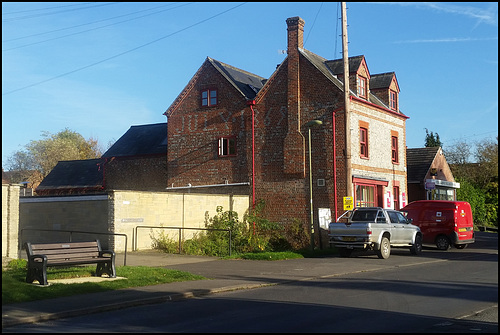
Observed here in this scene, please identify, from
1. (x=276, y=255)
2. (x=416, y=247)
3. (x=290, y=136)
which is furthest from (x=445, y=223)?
(x=276, y=255)

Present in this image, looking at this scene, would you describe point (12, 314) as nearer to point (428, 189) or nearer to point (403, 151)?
point (403, 151)

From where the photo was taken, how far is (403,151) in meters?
34.1

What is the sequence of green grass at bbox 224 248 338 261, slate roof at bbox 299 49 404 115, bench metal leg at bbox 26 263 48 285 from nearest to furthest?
bench metal leg at bbox 26 263 48 285, green grass at bbox 224 248 338 261, slate roof at bbox 299 49 404 115

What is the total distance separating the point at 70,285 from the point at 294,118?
59.0 ft

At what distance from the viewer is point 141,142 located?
36.9 metres

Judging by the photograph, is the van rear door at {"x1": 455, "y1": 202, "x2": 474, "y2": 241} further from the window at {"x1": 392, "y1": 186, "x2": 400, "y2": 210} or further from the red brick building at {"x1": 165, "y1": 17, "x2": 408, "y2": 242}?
the window at {"x1": 392, "y1": 186, "x2": 400, "y2": 210}

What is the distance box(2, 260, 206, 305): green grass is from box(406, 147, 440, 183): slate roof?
27486 mm

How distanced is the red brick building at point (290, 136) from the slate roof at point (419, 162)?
20.3ft

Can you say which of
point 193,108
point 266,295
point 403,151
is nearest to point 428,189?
point 403,151

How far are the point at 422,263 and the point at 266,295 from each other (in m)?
9.16

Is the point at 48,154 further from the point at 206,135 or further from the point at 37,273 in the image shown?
the point at 37,273

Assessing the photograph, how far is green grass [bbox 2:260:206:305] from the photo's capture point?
38.0ft

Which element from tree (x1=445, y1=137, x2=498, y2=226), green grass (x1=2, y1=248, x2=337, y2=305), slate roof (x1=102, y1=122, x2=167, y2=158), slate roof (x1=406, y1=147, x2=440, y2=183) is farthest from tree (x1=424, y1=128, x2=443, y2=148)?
green grass (x1=2, y1=248, x2=337, y2=305)

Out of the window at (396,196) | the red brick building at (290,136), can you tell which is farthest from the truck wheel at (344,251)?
the window at (396,196)
